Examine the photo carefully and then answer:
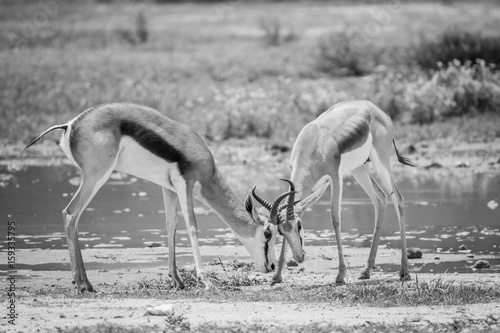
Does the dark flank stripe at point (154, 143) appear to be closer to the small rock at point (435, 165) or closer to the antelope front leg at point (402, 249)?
the antelope front leg at point (402, 249)

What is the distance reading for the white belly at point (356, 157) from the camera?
10.6m

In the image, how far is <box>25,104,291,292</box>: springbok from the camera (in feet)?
31.1

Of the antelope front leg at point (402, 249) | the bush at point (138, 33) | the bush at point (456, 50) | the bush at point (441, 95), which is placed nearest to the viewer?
the antelope front leg at point (402, 249)

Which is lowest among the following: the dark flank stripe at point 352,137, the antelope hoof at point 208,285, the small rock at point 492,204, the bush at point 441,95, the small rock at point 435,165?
the small rock at point 435,165

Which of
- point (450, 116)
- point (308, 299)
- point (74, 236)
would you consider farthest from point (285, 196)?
point (450, 116)

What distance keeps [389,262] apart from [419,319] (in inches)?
125

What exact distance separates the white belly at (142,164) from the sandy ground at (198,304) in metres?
1.02

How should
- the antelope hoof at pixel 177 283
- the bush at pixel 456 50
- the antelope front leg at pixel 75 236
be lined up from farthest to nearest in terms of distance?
the bush at pixel 456 50 < the antelope hoof at pixel 177 283 < the antelope front leg at pixel 75 236

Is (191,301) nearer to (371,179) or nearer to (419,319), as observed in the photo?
(419,319)

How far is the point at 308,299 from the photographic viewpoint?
888cm

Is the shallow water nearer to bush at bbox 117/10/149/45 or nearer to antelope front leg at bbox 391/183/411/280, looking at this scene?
antelope front leg at bbox 391/183/411/280

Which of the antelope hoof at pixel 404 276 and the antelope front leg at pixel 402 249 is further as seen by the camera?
the antelope front leg at pixel 402 249

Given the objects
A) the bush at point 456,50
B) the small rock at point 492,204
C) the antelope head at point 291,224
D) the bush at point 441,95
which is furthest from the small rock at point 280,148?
the antelope head at point 291,224

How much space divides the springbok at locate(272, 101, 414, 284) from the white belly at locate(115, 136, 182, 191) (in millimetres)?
1224
